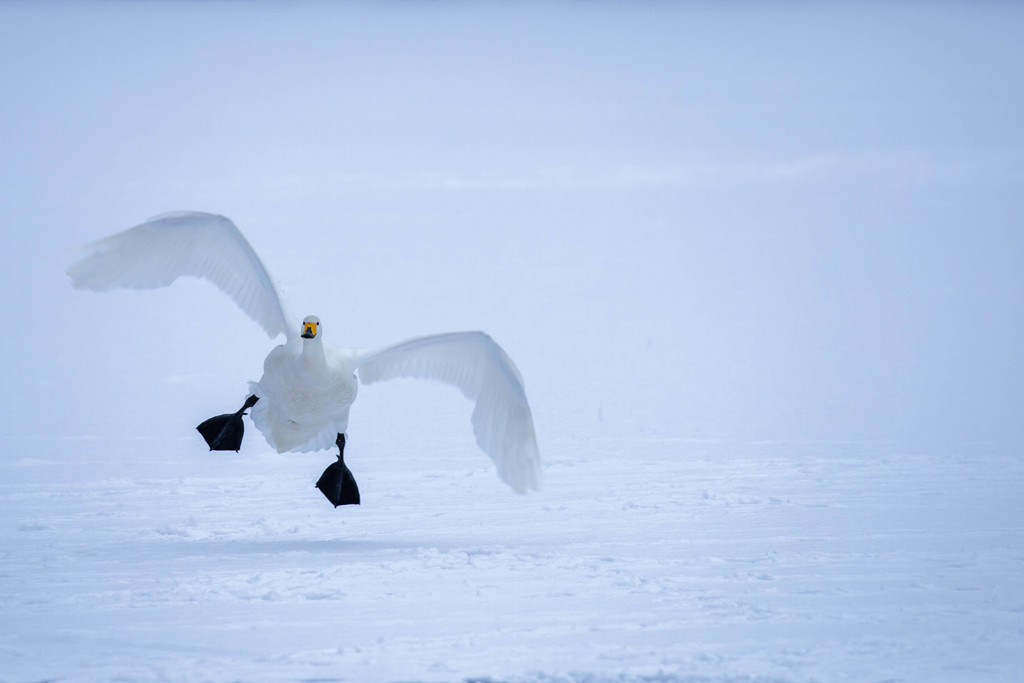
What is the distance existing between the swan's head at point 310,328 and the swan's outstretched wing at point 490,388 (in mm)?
406

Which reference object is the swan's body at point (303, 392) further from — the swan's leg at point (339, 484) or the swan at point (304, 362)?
the swan's leg at point (339, 484)

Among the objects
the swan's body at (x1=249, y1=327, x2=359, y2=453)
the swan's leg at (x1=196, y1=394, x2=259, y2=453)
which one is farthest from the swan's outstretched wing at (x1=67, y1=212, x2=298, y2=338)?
the swan's leg at (x1=196, y1=394, x2=259, y2=453)

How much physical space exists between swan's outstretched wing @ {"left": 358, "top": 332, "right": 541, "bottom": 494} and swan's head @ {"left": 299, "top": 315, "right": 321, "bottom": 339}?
0.41 m

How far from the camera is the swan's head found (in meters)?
7.88

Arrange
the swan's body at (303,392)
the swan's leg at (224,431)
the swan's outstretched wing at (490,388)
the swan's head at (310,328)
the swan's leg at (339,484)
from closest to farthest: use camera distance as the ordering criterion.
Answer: the swan's head at (310,328) < the swan's body at (303,392) < the swan's outstretched wing at (490,388) < the swan's leg at (339,484) < the swan's leg at (224,431)

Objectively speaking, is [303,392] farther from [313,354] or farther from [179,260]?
[179,260]

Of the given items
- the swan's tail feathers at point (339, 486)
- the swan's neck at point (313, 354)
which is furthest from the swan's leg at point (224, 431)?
the swan's neck at point (313, 354)

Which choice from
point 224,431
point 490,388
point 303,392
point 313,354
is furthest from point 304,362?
point 224,431

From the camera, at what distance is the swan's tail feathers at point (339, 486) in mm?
8906

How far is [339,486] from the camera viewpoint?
8938 millimetres

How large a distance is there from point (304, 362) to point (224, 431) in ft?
4.66

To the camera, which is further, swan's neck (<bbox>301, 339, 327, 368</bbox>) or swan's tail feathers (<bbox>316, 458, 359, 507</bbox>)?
swan's tail feathers (<bbox>316, 458, 359, 507</bbox>)

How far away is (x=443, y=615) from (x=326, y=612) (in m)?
0.60

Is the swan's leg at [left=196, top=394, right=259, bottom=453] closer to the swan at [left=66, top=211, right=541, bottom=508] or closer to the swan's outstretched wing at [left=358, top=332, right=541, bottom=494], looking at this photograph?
the swan at [left=66, top=211, right=541, bottom=508]
